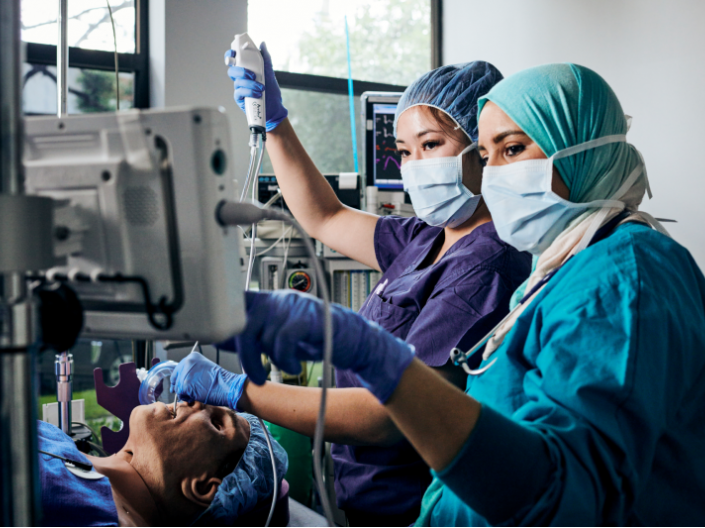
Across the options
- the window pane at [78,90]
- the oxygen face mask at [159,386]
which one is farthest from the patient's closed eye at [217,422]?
the window pane at [78,90]

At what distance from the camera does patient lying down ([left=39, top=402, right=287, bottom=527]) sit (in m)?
1.28

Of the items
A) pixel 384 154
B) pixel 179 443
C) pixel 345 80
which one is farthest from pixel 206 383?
pixel 345 80

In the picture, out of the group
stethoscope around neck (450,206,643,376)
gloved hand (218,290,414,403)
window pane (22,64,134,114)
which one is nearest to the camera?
gloved hand (218,290,414,403)

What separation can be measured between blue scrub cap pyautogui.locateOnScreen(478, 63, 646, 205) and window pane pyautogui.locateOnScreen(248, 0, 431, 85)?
2.18m

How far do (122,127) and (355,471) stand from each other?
982mm

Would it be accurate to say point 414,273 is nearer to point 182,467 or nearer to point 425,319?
point 425,319

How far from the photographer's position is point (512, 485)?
0.68 metres

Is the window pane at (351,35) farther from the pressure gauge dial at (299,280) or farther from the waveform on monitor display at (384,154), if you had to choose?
the pressure gauge dial at (299,280)

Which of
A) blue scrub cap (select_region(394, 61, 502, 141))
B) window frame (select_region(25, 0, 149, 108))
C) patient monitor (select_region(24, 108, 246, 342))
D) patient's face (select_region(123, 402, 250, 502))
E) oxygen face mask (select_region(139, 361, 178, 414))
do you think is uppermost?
window frame (select_region(25, 0, 149, 108))

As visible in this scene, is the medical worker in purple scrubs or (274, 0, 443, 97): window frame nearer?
the medical worker in purple scrubs

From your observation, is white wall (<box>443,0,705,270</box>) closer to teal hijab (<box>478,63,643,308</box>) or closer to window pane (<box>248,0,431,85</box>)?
window pane (<box>248,0,431,85</box>)

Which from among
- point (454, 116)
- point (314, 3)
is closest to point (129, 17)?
point (314, 3)

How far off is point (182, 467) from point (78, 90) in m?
1.95

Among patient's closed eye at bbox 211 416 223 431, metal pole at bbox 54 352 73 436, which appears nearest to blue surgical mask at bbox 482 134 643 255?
patient's closed eye at bbox 211 416 223 431
